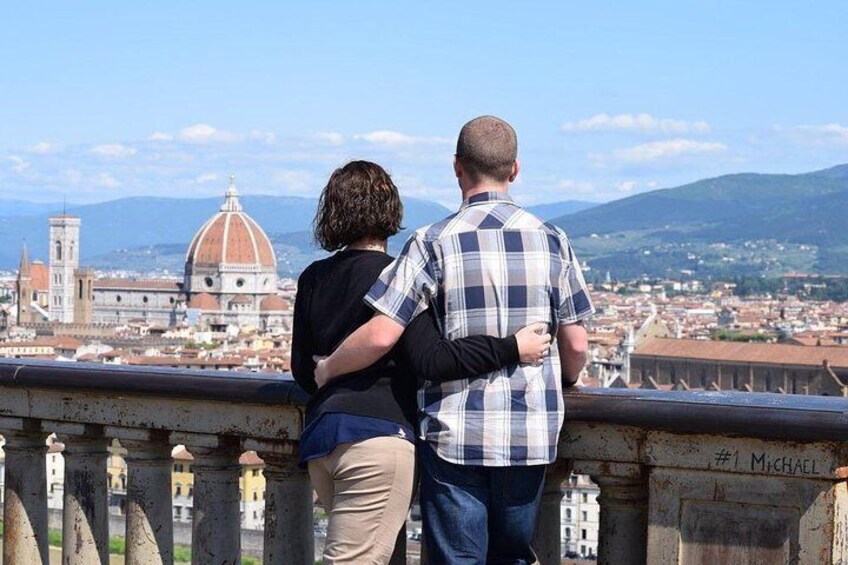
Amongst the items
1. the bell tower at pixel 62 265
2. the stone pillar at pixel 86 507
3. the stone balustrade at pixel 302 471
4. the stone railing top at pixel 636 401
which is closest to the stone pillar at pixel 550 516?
the stone balustrade at pixel 302 471

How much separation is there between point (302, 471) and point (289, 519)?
3.6 inches

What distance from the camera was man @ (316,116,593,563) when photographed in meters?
2.47

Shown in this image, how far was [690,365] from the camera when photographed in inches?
2393

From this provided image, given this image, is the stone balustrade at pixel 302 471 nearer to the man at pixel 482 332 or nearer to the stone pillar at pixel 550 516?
the stone pillar at pixel 550 516

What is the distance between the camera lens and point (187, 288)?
94.9 meters

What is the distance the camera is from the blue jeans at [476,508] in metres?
2.50

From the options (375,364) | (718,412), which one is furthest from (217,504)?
(718,412)

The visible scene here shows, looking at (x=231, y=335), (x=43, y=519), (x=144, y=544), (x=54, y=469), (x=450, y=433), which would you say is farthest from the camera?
(x=231, y=335)

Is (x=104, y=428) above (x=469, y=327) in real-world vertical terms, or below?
below

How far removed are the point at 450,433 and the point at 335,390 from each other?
0.21m

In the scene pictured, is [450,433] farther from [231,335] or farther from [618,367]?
[231,335]

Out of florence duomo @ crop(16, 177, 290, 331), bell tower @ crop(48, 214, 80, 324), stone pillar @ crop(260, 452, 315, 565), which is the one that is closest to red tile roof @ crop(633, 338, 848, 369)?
florence duomo @ crop(16, 177, 290, 331)

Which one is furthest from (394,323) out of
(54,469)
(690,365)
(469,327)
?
(690,365)

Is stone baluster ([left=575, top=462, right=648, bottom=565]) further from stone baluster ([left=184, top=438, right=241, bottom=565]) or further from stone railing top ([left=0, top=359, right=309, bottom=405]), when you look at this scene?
stone baluster ([left=184, top=438, right=241, bottom=565])
